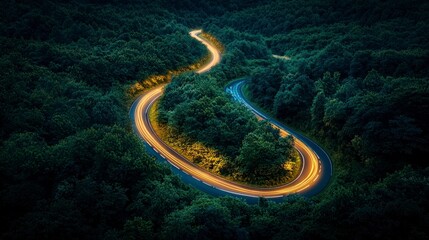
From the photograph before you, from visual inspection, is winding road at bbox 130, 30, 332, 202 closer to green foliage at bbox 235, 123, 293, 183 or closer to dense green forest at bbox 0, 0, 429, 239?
Answer: green foliage at bbox 235, 123, 293, 183

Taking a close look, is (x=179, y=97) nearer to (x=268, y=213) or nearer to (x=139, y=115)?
(x=139, y=115)

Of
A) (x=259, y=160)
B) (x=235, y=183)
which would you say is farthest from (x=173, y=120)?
(x=259, y=160)

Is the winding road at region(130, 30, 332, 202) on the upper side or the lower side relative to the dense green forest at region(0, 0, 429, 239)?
lower

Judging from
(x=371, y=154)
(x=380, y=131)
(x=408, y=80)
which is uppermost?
(x=408, y=80)

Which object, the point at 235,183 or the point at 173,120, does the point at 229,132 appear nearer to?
the point at 235,183

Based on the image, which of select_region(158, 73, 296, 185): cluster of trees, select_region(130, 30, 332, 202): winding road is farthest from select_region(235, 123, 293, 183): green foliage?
select_region(130, 30, 332, 202): winding road

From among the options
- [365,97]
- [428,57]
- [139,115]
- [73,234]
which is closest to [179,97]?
[139,115]

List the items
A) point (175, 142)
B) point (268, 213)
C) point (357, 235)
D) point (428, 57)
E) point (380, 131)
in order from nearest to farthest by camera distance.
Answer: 1. point (357, 235)
2. point (268, 213)
3. point (380, 131)
4. point (175, 142)
5. point (428, 57)
